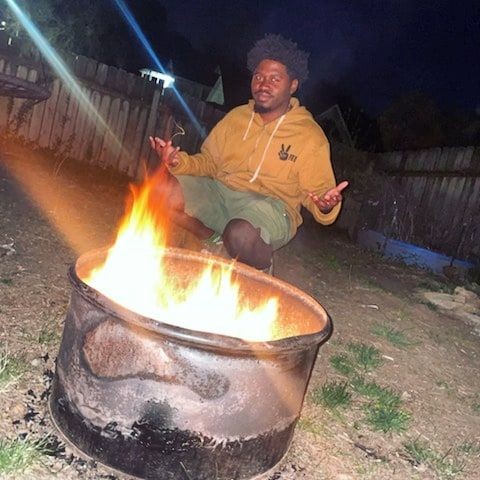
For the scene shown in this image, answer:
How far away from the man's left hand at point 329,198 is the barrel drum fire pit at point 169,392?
114cm

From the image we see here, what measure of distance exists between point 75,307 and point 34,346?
2.98 ft

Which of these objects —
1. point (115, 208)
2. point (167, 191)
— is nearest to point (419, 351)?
point (167, 191)

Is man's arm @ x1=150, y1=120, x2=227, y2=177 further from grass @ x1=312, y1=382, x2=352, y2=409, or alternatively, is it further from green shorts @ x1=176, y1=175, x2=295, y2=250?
grass @ x1=312, y1=382, x2=352, y2=409

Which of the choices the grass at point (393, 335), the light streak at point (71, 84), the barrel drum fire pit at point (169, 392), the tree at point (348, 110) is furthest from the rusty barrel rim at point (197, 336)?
the tree at point (348, 110)

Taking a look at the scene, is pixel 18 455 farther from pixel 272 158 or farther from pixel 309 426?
pixel 272 158

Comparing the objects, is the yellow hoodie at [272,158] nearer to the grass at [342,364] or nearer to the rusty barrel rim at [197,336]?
the grass at [342,364]

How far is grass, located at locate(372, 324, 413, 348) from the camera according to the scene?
4234 millimetres

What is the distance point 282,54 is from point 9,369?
95.2 inches

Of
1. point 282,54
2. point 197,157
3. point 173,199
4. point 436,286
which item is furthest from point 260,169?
Result: point 436,286

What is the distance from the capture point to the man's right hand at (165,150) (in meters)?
3.27

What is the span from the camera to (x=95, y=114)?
9008mm

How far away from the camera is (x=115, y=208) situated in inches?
253

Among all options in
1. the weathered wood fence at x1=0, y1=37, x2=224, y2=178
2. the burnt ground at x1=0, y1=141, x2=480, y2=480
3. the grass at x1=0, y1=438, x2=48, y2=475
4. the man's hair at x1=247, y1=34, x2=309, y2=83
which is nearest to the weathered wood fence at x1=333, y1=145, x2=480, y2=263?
the burnt ground at x1=0, y1=141, x2=480, y2=480

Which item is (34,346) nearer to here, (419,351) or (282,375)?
(282,375)
